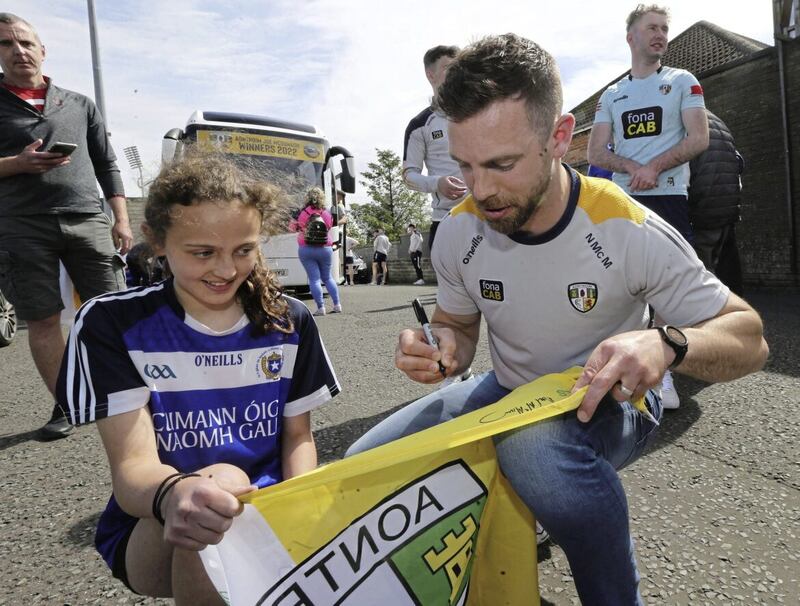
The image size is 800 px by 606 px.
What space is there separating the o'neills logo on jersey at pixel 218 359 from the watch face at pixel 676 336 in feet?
3.60

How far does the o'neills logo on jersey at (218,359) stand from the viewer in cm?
153

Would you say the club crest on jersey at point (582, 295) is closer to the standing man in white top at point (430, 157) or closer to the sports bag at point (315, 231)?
the standing man in white top at point (430, 157)

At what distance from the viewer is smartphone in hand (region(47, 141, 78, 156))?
2.89 m

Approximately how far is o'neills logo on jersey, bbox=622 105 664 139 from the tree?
38093 mm

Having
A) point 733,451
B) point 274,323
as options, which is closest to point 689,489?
point 733,451

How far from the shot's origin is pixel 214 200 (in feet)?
5.04

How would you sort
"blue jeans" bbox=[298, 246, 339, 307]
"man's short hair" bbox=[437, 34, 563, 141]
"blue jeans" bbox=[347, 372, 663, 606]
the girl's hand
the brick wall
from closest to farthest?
the girl's hand
"blue jeans" bbox=[347, 372, 663, 606]
"man's short hair" bbox=[437, 34, 563, 141]
"blue jeans" bbox=[298, 246, 339, 307]
the brick wall

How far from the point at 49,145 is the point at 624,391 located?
3.22 meters

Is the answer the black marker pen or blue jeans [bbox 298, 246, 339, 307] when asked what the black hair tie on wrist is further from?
blue jeans [bbox 298, 246, 339, 307]

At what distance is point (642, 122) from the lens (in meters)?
3.50

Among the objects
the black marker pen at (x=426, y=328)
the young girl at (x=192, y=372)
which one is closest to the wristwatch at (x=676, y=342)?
the black marker pen at (x=426, y=328)

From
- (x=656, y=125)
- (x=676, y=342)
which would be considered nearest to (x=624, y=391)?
(x=676, y=342)

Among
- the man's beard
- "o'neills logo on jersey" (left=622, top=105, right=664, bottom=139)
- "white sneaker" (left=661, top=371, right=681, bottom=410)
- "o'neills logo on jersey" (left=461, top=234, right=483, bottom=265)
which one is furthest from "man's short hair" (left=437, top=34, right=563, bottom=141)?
"o'neills logo on jersey" (left=622, top=105, right=664, bottom=139)

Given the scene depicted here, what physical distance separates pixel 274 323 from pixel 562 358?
2.80ft
